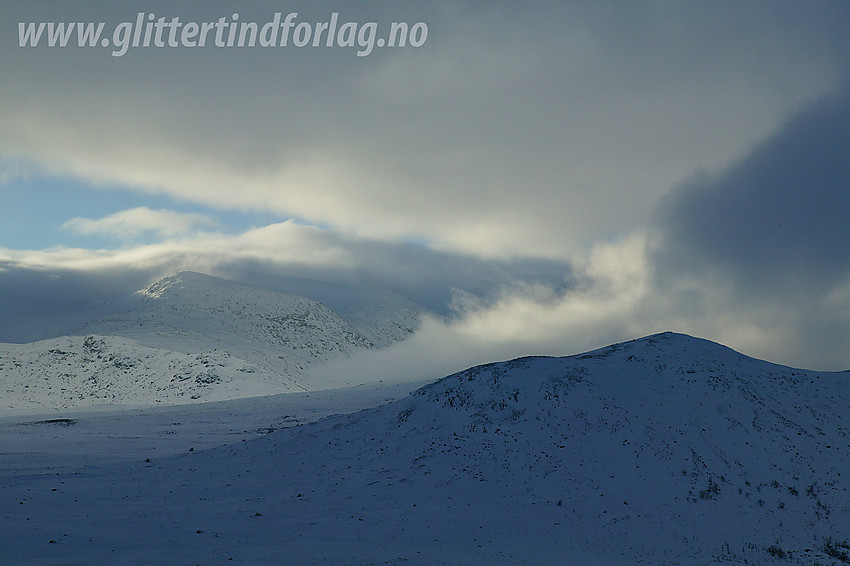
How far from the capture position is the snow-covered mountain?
75875 mm

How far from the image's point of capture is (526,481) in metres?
23.4

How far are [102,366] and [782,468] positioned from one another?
287ft

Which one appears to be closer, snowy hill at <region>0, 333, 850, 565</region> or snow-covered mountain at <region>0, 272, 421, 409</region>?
snowy hill at <region>0, 333, 850, 565</region>

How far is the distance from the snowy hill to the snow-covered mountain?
52.1 meters

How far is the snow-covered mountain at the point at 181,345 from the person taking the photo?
75.9m

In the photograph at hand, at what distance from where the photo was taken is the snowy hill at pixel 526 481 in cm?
1700

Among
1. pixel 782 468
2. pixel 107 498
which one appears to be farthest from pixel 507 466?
pixel 107 498

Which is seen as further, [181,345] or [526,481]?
[181,345]

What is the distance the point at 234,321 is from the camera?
5295 inches

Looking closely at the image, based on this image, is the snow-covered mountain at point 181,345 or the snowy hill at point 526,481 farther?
the snow-covered mountain at point 181,345

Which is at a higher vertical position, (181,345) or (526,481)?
(181,345)

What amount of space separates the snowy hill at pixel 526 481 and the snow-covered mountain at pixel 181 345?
52.1 m

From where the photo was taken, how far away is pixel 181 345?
10331cm

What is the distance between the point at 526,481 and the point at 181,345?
311 ft
